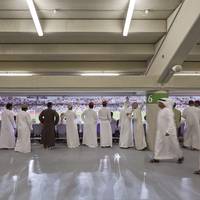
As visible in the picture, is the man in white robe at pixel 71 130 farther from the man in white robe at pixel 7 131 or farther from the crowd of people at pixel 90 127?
the man in white robe at pixel 7 131

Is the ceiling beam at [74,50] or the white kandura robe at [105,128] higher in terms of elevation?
the ceiling beam at [74,50]

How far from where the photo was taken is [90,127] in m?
9.91

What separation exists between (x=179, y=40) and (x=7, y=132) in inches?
241

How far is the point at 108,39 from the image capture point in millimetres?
8938

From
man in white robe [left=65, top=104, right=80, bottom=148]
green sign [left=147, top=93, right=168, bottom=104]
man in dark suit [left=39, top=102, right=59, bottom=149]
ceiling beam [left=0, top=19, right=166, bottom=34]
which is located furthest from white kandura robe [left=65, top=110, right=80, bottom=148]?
ceiling beam [left=0, top=19, right=166, bottom=34]

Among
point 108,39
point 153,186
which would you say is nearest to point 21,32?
point 108,39

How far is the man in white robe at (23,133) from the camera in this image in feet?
28.7

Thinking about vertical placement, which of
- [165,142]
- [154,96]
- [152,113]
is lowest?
[165,142]

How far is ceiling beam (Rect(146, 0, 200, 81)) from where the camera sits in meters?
5.94

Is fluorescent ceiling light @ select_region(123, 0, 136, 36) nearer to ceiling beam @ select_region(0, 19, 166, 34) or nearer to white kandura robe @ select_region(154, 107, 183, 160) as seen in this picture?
ceiling beam @ select_region(0, 19, 166, 34)

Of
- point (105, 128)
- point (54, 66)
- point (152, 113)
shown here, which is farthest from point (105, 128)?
point (54, 66)

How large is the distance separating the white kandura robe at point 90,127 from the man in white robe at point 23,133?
2001mm

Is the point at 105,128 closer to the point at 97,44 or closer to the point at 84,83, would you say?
the point at 84,83

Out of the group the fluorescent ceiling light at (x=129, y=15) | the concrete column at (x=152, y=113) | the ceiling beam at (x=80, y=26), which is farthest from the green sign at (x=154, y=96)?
the fluorescent ceiling light at (x=129, y=15)
